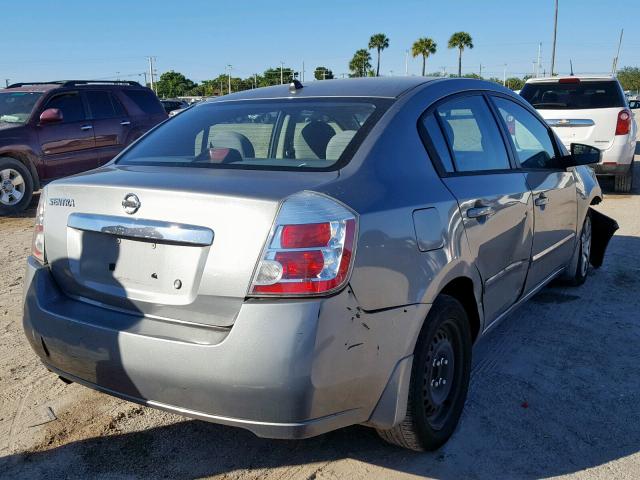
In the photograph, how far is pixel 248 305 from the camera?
231 cm

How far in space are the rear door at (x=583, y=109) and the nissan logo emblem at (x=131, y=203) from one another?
8459 mm

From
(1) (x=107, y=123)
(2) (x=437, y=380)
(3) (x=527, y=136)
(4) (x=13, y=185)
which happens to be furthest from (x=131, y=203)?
(1) (x=107, y=123)

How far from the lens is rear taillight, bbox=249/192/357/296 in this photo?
2.30 meters

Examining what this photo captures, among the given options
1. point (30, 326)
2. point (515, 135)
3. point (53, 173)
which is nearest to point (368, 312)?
point (30, 326)

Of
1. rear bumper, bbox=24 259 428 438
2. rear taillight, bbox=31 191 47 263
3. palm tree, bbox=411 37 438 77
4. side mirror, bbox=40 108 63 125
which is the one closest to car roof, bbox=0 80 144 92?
side mirror, bbox=40 108 63 125

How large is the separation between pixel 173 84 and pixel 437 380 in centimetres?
8454

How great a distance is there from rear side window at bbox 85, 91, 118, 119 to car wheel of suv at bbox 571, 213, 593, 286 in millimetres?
7766

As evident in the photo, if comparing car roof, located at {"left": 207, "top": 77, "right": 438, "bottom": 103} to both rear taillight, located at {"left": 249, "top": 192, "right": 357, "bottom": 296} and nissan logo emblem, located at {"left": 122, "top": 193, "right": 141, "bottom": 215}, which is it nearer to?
rear taillight, located at {"left": 249, "top": 192, "right": 357, "bottom": 296}

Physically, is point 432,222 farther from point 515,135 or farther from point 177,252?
point 515,135

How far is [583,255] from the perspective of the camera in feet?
18.2

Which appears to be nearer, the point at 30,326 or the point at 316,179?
the point at 316,179

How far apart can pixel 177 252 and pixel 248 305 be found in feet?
1.26

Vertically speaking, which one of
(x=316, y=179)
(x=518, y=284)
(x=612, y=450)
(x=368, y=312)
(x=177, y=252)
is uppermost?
(x=316, y=179)

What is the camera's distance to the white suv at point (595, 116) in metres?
9.81
